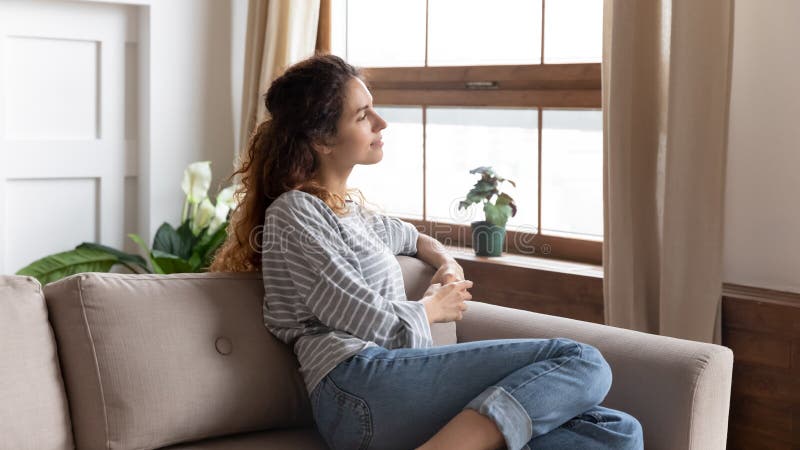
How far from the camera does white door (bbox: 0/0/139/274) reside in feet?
12.1

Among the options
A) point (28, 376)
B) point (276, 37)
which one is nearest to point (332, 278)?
point (28, 376)

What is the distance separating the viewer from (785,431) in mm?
2410

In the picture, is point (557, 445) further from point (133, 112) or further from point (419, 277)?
point (133, 112)

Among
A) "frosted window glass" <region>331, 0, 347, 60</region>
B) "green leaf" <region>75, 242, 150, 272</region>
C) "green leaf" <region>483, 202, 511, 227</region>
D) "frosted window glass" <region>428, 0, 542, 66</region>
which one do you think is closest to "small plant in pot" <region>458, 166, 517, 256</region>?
A: "green leaf" <region>483, 202, 511, 227</region>

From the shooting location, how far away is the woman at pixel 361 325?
179cm

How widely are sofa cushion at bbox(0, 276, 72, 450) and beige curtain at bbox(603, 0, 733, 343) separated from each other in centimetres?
147

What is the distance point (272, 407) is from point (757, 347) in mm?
1236

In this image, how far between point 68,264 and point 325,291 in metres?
1.95

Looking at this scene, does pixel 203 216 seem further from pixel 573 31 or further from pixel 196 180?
pixel 573 31

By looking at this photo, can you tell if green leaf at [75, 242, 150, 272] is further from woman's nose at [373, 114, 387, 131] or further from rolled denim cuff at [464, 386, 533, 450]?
rolled denim cuff at [464, 386, 533, 450]

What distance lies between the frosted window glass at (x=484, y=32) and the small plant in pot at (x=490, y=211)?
430 millimetres

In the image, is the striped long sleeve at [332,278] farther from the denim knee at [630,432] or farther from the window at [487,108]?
the window at [487,108]

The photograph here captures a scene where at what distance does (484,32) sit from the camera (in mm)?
3463

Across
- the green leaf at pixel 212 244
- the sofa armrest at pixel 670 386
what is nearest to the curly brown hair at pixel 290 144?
the sofa armrest at pixel 670 386
